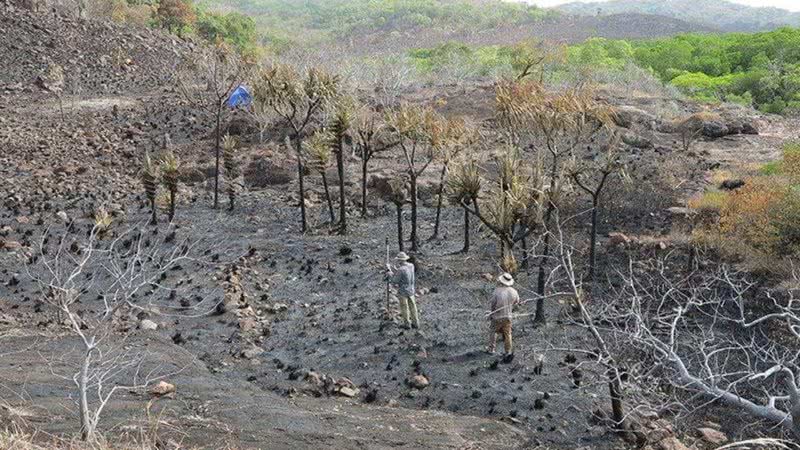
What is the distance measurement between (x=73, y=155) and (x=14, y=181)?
8.09 ft

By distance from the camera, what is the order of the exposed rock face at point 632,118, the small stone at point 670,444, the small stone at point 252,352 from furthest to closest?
1. the exposed rock face at point 632,118
2. the small stone at point 252,352
3. the small stone at point 670,444

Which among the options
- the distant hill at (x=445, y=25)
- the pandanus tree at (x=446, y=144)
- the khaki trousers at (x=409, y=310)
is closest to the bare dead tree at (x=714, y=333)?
the khaki trousers at (x=409, y=310)

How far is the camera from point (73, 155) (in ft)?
64.3

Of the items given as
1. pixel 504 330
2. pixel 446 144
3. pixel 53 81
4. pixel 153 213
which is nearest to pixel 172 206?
pixel 153 213

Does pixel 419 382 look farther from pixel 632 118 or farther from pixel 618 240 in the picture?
pixel 632 118

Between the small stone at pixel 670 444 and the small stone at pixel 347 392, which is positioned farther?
the small stone at pixel 347 392

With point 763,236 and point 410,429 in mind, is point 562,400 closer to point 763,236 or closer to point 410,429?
point 410,429

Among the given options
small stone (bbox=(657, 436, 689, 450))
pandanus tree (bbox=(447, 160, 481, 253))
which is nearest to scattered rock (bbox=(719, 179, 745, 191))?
pandanus tree (bbox=(447, 160, 481, 253))

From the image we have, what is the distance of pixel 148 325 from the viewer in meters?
A: 11.0

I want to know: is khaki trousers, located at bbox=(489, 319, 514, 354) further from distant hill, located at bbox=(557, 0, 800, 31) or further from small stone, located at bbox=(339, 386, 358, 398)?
distant hill, located at bbox=(557, 0, 800, 31)

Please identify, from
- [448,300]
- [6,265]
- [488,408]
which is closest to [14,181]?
[6,265]

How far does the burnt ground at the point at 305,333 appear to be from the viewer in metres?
8.23

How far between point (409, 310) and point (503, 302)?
1.71 metres

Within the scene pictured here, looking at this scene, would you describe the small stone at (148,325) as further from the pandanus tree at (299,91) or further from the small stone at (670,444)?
the small stone at (670,444)
